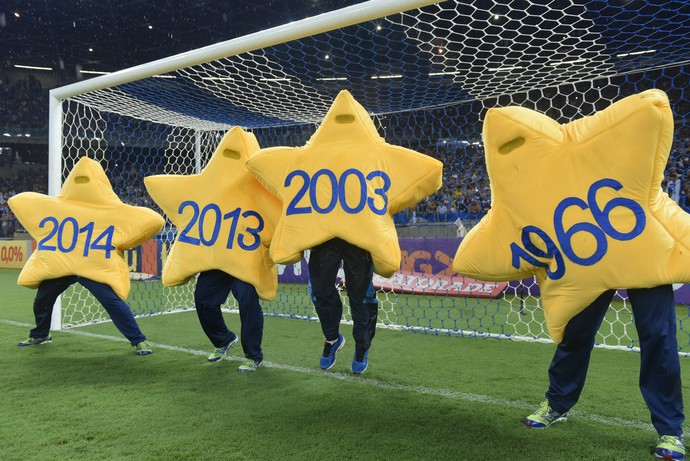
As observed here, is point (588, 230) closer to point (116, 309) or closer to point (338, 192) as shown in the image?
point (338, 192)

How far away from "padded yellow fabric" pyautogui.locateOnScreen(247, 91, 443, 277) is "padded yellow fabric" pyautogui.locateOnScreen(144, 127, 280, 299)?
267mm

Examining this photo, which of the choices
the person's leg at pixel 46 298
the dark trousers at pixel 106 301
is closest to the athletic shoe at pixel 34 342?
the person's leg at pixel 46 298

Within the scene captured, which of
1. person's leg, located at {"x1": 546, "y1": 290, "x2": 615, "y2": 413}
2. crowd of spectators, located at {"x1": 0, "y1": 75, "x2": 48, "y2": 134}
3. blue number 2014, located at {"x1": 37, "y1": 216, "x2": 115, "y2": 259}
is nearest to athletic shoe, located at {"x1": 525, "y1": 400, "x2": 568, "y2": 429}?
person's leg, located at {"x1": 546, "y1": 290, "x2": 615, "y2": 413}

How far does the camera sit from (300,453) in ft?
7.55

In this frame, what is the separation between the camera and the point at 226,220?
3623 millimetres

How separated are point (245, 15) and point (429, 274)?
12279 millimetres

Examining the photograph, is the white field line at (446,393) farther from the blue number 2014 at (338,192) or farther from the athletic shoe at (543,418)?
the blue number 2014 at (338,192)

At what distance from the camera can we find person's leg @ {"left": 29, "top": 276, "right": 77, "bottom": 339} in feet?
14.8

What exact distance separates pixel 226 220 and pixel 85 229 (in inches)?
58.9

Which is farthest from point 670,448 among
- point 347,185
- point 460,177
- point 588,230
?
point 460,177

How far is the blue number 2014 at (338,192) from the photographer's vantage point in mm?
3186

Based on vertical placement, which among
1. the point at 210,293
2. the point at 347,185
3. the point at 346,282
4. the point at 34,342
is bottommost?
the point at 34,342

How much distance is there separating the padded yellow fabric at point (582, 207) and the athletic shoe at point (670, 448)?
565mm

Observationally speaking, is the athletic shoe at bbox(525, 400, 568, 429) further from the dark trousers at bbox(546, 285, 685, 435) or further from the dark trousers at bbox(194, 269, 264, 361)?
the dark trousers at bbox(194, 269, 264, 361)
